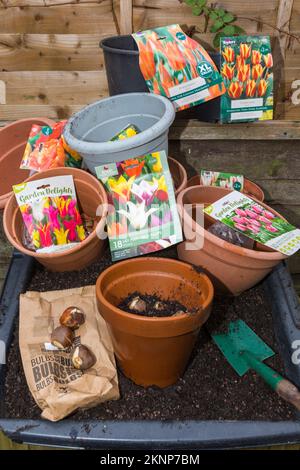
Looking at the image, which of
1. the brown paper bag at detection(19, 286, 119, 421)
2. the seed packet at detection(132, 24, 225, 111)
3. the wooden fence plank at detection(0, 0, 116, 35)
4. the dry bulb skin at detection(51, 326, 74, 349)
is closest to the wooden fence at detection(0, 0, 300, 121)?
the wooden fence plank at detection(0, 0, 116, 35)

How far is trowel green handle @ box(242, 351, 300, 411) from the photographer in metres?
1.00

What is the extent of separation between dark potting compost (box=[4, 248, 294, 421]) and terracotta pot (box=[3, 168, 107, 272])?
22 cm

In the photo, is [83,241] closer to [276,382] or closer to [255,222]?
[255,222]

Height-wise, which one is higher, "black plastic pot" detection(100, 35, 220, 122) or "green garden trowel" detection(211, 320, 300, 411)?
"black plastic pot" detection(100, 35, 220, 122)

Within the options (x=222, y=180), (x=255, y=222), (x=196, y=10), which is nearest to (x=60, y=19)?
(x=196, y=10)

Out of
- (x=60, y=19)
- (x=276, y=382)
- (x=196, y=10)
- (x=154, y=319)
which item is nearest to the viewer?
(x=154, y=319)

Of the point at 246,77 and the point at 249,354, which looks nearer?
the point at 249,354

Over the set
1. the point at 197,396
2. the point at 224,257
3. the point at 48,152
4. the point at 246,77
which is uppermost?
the point at 246,77

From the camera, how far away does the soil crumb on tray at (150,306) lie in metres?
1.05

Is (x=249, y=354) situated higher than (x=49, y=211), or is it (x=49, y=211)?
(x=49, y=211)

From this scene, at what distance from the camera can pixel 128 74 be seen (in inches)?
51.5

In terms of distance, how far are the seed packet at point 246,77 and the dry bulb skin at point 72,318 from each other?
775mm

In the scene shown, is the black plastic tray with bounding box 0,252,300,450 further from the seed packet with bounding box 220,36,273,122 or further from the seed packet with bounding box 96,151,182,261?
the seed packet with bounding box 220,36,273,122

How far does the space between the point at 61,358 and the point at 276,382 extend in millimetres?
532
